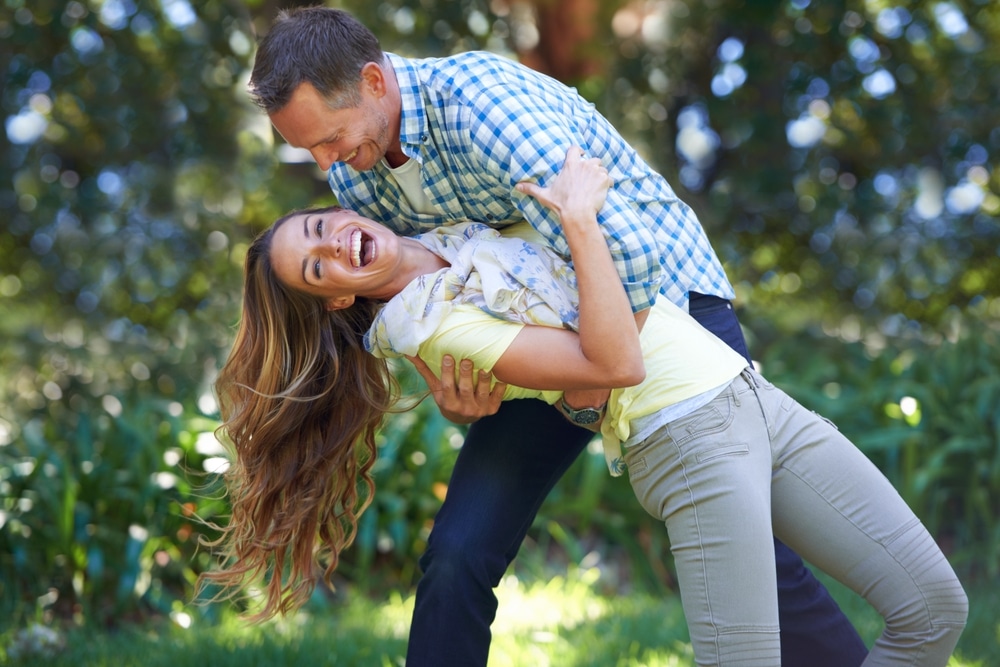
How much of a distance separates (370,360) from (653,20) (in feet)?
16.1

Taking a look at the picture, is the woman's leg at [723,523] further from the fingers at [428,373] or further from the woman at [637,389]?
the fingers at [428,373]

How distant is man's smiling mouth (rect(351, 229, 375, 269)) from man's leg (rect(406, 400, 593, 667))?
49 centimetres

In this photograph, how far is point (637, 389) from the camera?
6.84ft

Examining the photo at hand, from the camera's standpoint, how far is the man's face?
6.72 feet

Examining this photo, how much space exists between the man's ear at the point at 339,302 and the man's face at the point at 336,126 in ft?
1.05

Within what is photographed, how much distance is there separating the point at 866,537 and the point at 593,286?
0.81m

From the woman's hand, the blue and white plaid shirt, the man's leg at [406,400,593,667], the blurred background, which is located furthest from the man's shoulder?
the blurred background

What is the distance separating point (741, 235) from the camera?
650 centimetres

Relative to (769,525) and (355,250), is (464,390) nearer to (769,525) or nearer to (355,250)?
(355,250)

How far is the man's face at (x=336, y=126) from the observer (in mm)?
2047

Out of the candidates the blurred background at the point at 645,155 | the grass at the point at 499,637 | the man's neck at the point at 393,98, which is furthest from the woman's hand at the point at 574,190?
the blurred background at the point at 645,155

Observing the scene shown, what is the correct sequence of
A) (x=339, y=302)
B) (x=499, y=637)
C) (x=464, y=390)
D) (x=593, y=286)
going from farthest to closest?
(x=499, y=637) < (x=339, y=302) < (x=464, y=390) < (x=593, y=286)

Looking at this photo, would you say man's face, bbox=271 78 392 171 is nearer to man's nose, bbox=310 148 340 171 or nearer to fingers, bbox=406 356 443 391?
man's nose, bbox=310 148 340 171

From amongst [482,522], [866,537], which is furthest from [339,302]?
[866,537]
